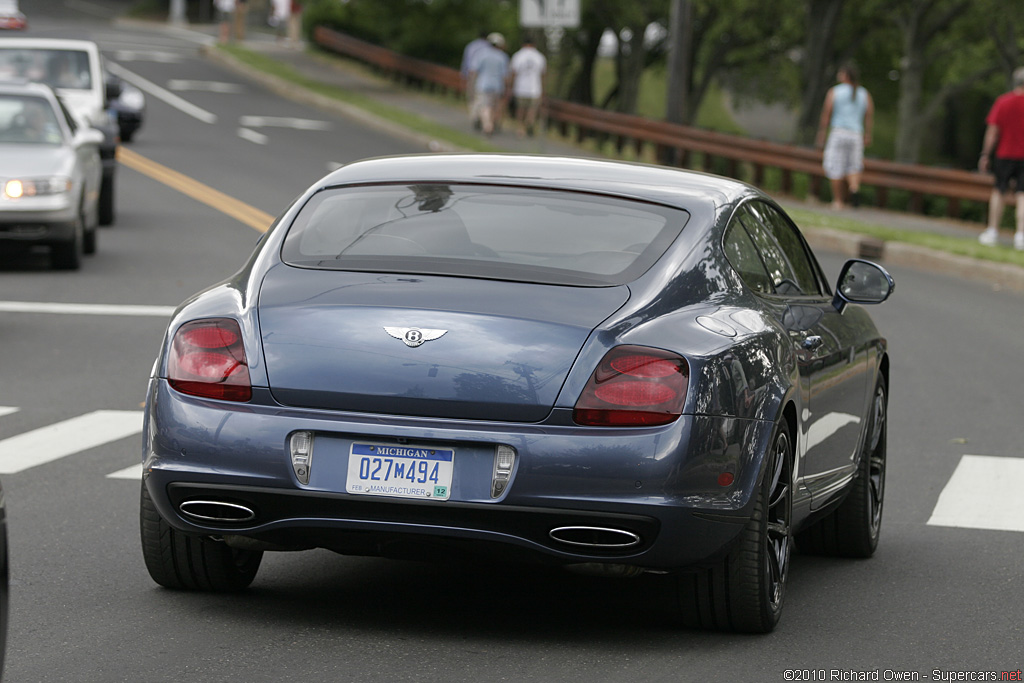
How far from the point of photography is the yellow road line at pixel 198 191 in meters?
21.2

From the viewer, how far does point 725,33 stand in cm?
5194

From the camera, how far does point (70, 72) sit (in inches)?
835

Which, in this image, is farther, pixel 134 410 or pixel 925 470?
pixel 134 410

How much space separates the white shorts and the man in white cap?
30.5 feet

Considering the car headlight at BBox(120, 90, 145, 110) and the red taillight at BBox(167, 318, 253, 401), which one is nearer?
the red taillight at BBox(167, 318, 253, 401)

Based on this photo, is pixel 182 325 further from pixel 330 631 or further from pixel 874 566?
pixel 874 566

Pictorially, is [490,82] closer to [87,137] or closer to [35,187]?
[87,137]

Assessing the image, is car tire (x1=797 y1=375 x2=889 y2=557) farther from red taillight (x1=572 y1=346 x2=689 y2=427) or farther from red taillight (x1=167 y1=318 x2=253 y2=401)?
red taillight (x1=167 y1=318 x2=253 y2=401)

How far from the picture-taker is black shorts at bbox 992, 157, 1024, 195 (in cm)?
2048

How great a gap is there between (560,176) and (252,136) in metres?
26.5

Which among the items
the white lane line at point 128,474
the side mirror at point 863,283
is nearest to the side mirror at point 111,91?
the white lane line at point 128,474

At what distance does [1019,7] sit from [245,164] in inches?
727

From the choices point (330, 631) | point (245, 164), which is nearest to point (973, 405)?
point (330, 631)

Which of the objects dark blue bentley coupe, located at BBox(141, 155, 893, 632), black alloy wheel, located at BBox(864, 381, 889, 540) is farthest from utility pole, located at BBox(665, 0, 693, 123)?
dark blue bentley coupe, located at BBox(141, 155, 893, 632)
